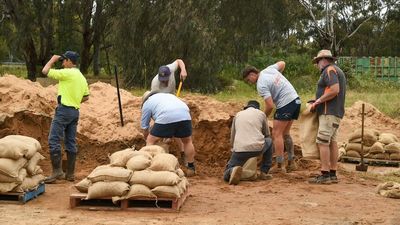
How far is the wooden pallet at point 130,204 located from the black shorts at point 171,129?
1647 mm

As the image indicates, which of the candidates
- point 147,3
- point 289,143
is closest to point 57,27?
point 147,3

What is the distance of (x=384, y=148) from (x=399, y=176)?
5.37 ft

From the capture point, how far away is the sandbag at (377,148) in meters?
11.7

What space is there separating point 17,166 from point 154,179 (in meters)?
1.58

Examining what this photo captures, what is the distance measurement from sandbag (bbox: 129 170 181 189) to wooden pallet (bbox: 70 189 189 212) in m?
Result: 0.17

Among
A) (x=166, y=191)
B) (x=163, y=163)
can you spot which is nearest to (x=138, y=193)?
(x=166, y=191)

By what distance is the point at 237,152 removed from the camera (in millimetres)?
8859

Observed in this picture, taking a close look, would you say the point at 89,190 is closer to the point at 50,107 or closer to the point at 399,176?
the point at 50,107

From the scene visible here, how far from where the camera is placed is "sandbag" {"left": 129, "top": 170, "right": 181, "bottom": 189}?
697 centimetres

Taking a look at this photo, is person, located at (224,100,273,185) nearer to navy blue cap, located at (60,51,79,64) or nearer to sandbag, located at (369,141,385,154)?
navy blue cap, located at (60,51,79,64)

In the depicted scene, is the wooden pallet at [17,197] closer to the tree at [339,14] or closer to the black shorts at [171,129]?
the black shorts at [171,129]

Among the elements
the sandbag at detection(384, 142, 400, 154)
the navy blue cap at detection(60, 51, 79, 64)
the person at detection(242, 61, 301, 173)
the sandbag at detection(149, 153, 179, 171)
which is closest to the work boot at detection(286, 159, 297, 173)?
the person at detection(242, 61, 301, 173)

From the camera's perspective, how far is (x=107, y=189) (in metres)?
6.91

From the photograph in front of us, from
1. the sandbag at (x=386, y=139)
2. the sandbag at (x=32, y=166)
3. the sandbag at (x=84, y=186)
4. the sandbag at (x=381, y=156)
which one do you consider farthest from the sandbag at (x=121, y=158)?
the sandbag at (x=386, y=139)
